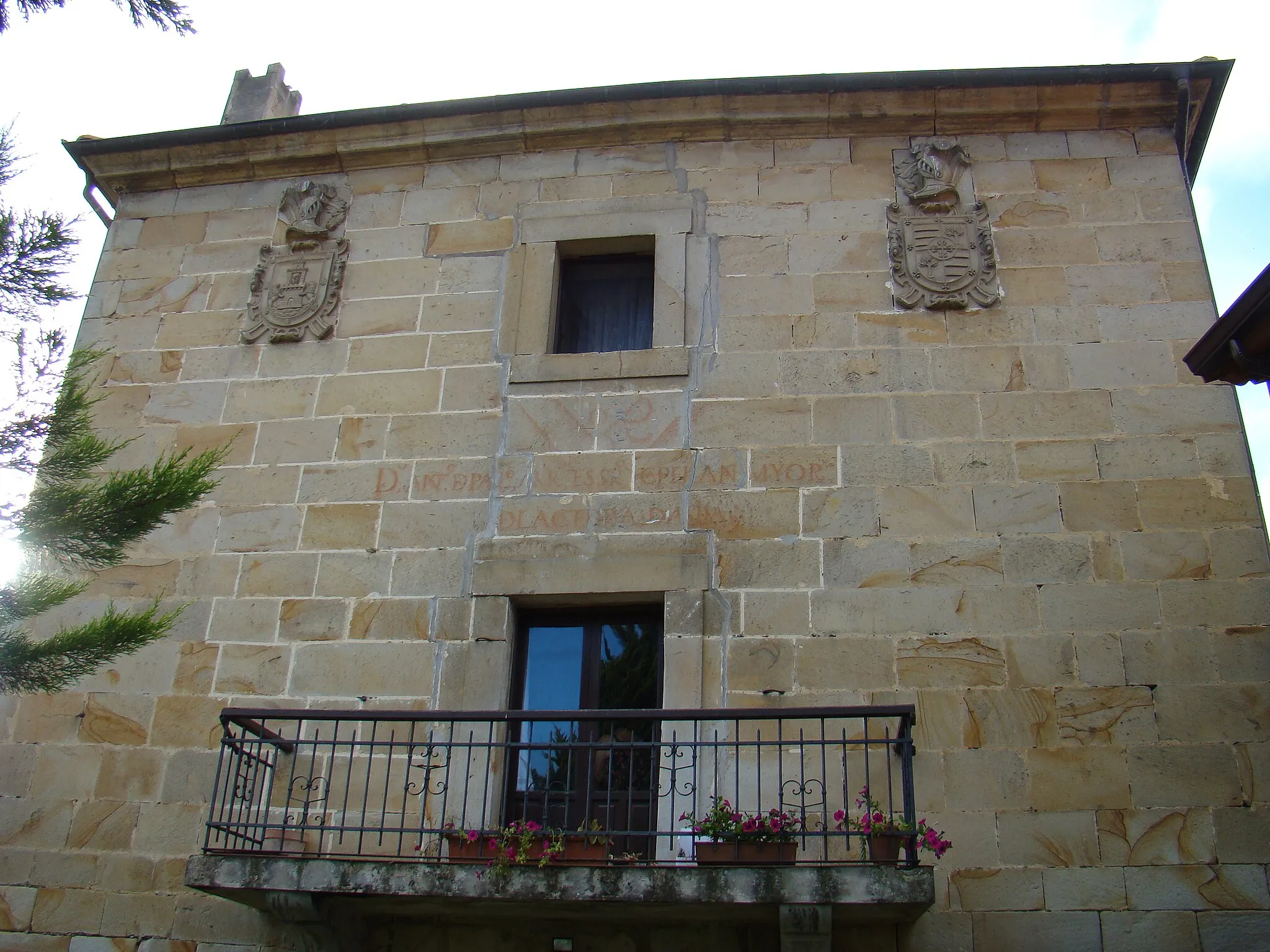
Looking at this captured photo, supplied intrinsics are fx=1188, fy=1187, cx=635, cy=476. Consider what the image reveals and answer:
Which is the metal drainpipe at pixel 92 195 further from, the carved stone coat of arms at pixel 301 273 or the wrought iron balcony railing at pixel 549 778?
the wrought iron balcony railing at pixel 549 778

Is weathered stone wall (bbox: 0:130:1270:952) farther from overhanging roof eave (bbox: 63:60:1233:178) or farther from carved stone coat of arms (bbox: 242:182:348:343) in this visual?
overhanging roof eave (bbox: 63:60:1233:178)

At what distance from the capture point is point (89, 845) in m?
6.81

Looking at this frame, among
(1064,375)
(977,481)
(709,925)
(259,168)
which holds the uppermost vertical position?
(259,168)

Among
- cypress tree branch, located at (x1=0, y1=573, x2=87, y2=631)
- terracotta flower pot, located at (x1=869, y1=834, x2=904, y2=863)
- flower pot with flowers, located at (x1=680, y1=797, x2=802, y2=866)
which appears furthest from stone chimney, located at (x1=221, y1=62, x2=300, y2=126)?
terracotta flower pot, located at (x1=869, y1=834, x2=904, y2=863)

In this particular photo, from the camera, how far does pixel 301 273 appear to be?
8.29 meters

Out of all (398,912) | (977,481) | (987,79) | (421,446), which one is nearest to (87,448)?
(421,446)

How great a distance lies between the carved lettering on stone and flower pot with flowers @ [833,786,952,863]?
3.28 meters

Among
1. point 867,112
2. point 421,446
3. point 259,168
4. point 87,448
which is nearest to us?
point 87,448

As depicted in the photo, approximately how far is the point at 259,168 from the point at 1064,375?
5847 mm

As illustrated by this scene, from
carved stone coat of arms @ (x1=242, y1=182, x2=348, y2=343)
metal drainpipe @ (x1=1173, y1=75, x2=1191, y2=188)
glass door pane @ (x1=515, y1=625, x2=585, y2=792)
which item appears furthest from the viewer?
carved stone coat of arms @ (x1=242, y1=182, x2=348, y2=343)

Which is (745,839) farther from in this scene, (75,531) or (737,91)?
(737,91)

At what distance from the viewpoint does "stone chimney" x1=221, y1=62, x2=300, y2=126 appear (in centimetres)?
930

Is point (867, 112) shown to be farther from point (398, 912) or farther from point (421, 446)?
point (398, 912)

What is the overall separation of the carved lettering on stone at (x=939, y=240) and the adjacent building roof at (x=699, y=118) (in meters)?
0.36
